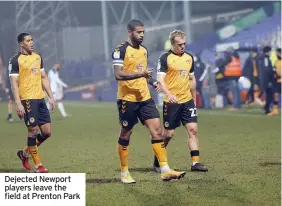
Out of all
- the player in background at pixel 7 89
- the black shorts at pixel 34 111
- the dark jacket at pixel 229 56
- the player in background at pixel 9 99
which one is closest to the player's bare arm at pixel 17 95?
the black shorts at pixel 34 111

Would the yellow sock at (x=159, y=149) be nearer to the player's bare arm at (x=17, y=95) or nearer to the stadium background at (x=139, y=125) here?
the stadium background at (x=139, y=125)

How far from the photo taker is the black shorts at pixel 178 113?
32.5ft

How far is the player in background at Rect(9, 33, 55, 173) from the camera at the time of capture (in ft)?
31.8

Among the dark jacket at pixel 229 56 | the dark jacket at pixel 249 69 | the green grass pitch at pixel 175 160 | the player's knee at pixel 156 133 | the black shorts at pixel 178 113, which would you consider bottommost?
the green grass pitch at pixel 175 160

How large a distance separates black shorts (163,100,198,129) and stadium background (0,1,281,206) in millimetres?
743

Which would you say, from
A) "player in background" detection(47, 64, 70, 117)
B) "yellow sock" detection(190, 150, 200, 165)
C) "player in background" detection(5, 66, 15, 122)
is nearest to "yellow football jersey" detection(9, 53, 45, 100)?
"yellow sock" detection(190, 150, 200, 165)

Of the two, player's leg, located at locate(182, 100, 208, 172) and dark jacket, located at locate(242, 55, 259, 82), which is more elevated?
dark jacket, located at locate(242, 55, 259, 82)

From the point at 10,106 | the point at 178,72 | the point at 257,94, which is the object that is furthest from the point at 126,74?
the point at 257,94

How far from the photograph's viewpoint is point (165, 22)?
3600 cm

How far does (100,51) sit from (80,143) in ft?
69.1

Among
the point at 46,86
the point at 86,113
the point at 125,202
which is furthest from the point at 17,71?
the point at 86,113

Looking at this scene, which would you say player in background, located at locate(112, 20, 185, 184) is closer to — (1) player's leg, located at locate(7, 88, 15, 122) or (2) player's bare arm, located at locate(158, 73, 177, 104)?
(2) player's bare arm, located at locate(158, 73, 177, 104)
